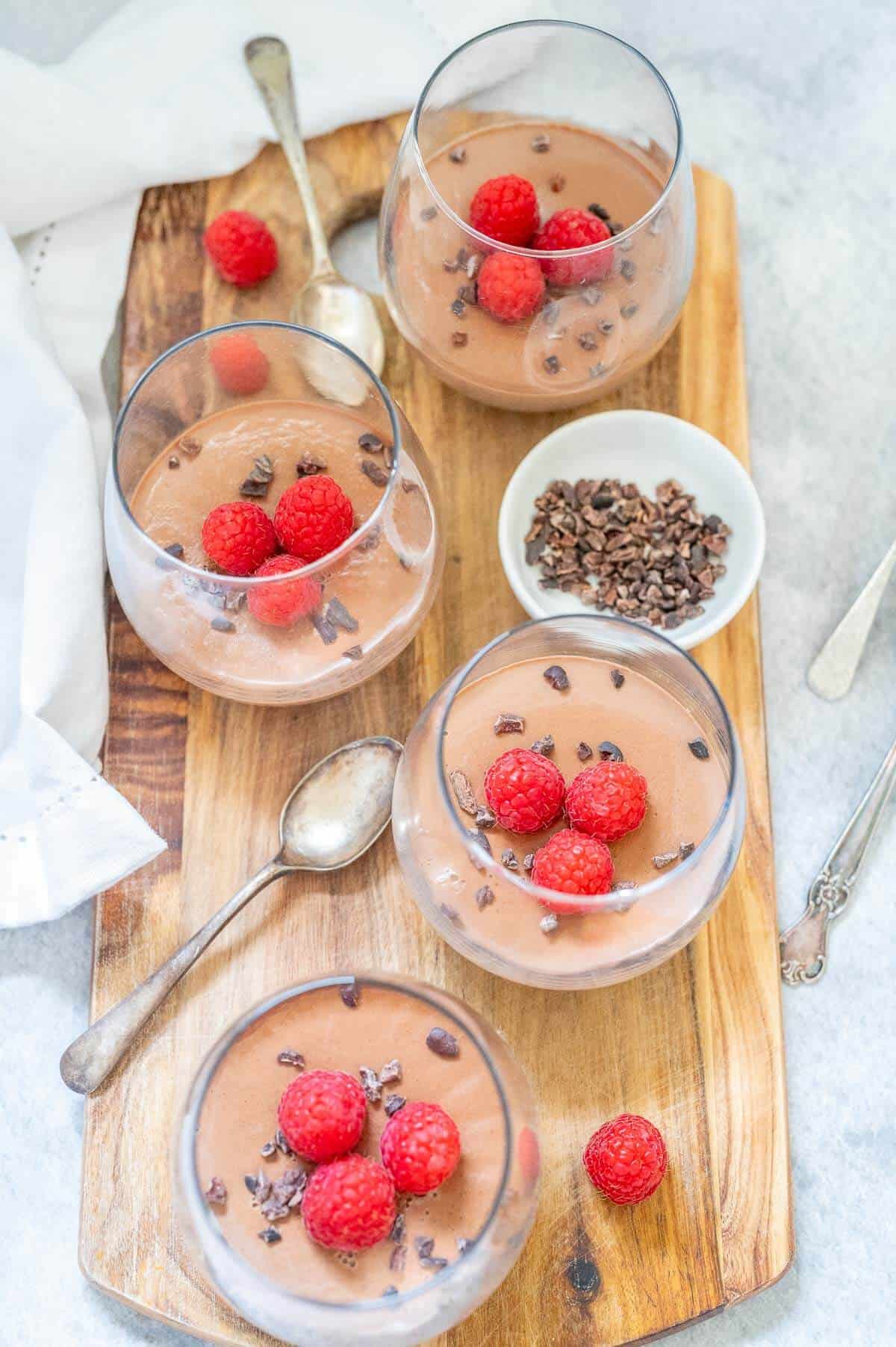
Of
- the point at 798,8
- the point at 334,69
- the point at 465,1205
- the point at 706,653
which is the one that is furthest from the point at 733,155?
the point at 465,1205

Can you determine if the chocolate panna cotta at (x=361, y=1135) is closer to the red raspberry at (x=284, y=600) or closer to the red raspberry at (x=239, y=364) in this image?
the red raspberry at (x=284, y=600)

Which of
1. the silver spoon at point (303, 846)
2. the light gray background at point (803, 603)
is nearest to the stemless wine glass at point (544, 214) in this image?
the light gray background at point (803, 603)

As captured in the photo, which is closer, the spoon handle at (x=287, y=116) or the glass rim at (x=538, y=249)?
the glass rim at (x=538, y=249)

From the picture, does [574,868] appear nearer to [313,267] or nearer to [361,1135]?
[361,1135]

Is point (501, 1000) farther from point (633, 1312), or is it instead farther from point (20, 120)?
point (20, 120)

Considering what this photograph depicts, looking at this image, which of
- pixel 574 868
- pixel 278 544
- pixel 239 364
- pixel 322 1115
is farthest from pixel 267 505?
pixel 322 1115

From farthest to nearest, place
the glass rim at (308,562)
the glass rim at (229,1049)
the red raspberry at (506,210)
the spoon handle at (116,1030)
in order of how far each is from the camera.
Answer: the red raspberry at (506,210) → the spoon handle at (116,1030) → the glass rim at (308,562) → the glass rim at (229,1049)

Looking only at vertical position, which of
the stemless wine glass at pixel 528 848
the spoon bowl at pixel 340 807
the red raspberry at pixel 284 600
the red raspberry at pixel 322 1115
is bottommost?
the red raspberry at pixel 322 1115
